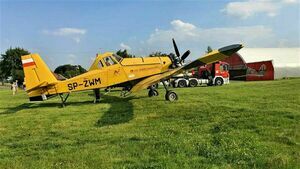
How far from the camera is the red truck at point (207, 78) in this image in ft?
113

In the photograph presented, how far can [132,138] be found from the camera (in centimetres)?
829

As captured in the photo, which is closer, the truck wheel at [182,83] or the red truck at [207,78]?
the truck wheel at [182,83]

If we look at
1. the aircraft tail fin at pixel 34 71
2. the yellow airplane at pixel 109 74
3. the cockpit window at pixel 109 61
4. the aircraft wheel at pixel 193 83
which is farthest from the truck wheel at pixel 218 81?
the aircraft tail fin at pixel 34 71

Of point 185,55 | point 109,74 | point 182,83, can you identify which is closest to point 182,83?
point 182,83

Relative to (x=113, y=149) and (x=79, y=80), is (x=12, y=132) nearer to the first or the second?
(x=113, y=149)

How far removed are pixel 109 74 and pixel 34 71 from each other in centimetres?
347

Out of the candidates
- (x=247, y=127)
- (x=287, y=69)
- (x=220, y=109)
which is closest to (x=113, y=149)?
(x=247, y=127)

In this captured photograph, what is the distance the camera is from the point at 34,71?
16.0 metres

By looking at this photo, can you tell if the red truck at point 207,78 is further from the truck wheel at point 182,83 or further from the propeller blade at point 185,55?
the propeller blade at point 185,55

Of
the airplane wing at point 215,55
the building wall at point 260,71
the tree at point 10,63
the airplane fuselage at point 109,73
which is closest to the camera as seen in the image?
the airplane wing at point 215,55

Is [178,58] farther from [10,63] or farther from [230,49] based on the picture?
[10,63]

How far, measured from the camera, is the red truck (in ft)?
113

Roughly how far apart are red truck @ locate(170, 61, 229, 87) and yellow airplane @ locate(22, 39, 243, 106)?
16421 mm

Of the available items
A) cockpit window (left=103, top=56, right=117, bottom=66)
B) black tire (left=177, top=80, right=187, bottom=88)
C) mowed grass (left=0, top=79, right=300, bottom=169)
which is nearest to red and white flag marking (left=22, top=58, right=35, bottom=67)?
cockpit window (left=103, top=56, right=117, bottom=66)
